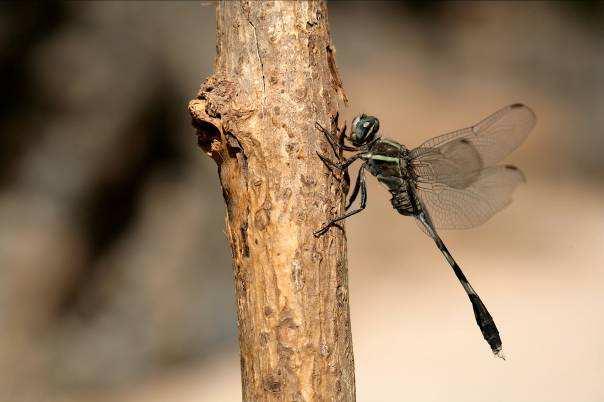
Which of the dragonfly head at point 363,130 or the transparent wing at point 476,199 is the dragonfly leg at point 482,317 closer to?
the transparent wing at point 476,199

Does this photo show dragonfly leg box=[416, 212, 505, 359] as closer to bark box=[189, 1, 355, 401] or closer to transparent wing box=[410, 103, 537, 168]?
transparent wing box=[410, 103, 537, 168]

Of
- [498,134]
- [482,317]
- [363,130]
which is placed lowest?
[482,317]

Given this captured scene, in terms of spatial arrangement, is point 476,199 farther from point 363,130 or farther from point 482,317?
point 363,130

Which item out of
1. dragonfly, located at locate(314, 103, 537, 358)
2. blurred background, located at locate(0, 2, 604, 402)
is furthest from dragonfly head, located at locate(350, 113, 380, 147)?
blurred background, located at locate(0, 2, 604, 402)

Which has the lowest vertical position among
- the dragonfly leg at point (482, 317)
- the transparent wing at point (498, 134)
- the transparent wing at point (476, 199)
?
the dragonfly leg at point (482, 317)

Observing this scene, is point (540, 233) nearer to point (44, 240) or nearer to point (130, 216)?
point (130, 216)

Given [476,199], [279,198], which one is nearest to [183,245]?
[476,199]

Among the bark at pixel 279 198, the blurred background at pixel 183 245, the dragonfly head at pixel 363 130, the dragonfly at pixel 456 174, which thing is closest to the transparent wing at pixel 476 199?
the dragonfly at pixel 456 174
